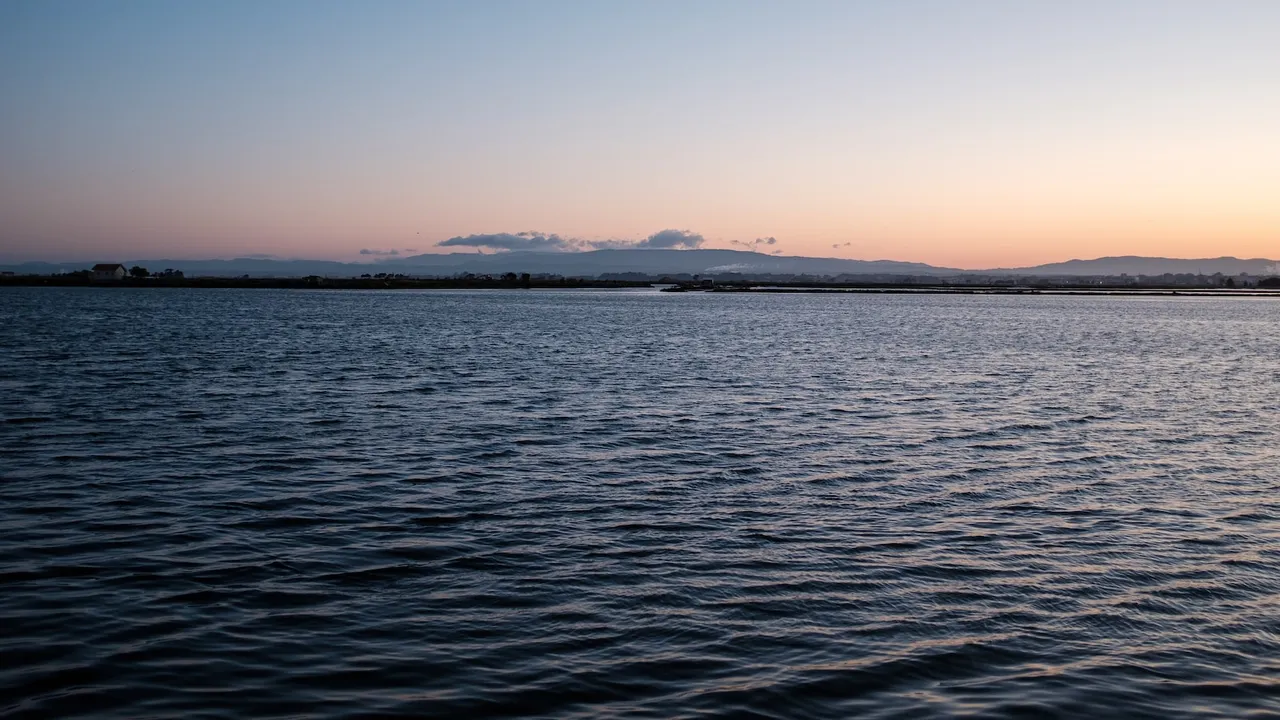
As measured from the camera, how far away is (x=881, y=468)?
21203 mm

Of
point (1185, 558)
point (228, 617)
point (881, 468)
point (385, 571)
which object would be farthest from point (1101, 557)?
point (228, 617)

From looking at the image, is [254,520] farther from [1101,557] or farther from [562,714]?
[1101,557]

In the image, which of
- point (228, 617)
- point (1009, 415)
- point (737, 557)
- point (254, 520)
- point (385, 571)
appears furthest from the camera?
point (1009, 415)

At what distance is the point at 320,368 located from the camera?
4366 cm

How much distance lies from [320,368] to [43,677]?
35087 millimetres

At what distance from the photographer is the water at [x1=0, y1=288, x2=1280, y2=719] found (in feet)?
32.1

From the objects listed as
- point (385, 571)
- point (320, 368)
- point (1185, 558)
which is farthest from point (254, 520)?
point (320, 368)

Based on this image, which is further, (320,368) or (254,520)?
(320,368)

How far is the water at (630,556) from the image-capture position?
9789 mm

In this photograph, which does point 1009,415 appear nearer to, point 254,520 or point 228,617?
point 254,520

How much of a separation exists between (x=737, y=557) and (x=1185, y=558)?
651cm

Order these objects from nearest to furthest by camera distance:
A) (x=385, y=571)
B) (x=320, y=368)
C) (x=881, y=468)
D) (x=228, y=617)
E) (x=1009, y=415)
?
(x=228, y=617) < (x=385, y=571) < (x=881, y=468) < (x=1009, y=415) < (x=320, y=368)

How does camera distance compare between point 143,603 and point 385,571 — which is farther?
point 385,571

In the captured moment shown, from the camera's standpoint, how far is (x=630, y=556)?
1416 cm
